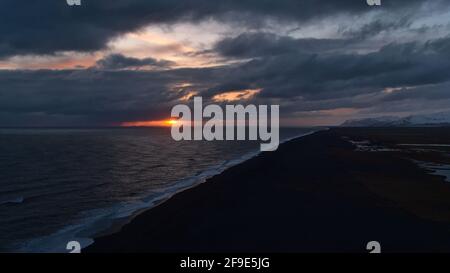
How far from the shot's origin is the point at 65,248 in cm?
1616

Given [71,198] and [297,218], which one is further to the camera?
[71,198]

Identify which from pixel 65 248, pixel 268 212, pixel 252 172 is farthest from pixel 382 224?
pixel 252 172

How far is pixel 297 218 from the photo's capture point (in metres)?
19.7

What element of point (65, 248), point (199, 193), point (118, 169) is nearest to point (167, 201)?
point (199, 193)

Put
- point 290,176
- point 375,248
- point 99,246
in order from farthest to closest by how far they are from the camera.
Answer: point 290,176 → point 99,246 → point 375,248

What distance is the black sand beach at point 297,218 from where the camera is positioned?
15625 millimetres

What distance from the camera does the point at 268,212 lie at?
2119cm

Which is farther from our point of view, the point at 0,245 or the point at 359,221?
the point at 359,221

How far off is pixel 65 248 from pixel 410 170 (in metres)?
34.5

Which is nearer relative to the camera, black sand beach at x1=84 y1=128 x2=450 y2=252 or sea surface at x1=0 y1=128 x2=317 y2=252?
black sand beach at x1=84 y1=128 x2=450 y2=252

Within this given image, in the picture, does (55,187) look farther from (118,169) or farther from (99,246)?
(99,246)

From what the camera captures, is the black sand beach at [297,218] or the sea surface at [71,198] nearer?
the black sand beach at [297,218]

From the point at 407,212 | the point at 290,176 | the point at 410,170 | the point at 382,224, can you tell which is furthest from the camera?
the point at 410,170

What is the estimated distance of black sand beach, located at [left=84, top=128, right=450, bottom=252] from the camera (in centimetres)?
1562
